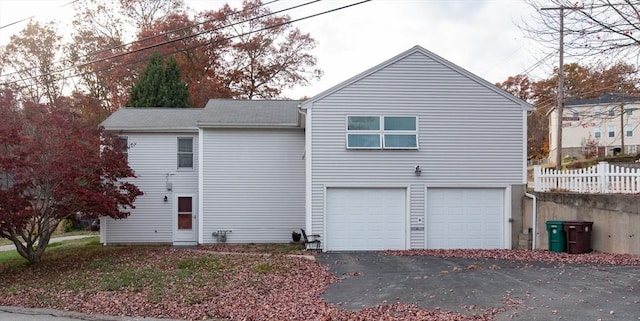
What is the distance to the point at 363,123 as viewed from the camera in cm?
1678

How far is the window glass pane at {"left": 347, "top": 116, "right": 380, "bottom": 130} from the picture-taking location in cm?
1675

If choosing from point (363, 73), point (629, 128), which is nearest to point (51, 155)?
point (363, 73)

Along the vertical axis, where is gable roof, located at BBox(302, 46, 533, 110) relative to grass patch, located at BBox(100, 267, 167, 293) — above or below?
above

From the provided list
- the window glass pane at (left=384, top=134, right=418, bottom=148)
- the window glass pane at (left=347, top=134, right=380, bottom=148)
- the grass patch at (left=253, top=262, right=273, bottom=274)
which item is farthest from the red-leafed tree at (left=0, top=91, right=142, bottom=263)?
the window glass pane at (left=384, top=134, right=418, bottom=148)

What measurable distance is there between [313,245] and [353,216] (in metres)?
1.50

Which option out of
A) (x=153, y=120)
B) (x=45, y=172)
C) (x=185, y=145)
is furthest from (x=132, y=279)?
(x=153, y=120)

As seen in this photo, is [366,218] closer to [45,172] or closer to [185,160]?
[185,160]

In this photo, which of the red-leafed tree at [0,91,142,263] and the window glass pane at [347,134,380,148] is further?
the window glass pane at [347,134,380,148]

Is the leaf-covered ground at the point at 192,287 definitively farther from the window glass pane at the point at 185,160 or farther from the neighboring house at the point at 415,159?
the window glass pane at the point at 185,160

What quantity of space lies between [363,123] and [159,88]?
18.0 m

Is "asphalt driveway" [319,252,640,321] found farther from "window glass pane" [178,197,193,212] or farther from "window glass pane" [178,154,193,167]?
"window glass pane" [178,154,193,167]

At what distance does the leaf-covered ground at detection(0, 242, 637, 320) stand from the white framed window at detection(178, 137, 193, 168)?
436 centimetres

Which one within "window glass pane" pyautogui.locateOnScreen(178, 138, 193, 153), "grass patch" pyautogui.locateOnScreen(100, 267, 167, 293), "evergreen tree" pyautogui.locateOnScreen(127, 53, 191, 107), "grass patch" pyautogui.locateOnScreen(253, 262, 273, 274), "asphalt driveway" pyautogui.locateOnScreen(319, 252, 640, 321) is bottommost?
"grass patch" pyautogui.locateOnScreen(100, 267, 167, 293)

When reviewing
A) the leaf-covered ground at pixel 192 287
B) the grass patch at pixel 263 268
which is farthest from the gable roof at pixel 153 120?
the grass patch at pixel 263 268
